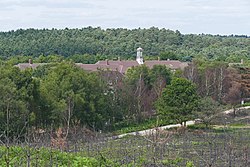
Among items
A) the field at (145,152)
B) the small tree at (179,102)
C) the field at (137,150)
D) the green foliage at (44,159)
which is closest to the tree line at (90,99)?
the small tree at (179,102)

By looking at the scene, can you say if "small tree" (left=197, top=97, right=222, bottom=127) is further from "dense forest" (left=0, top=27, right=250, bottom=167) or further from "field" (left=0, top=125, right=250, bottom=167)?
"field" (left=0, top=125, right=250, bottom=167)

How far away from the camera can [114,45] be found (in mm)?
80938

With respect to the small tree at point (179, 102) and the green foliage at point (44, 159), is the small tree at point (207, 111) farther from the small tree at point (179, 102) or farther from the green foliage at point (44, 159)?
the green foliage at point (44, 159)

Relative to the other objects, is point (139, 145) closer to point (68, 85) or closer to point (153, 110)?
point (68, 85)

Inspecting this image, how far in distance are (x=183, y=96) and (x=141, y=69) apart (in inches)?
416

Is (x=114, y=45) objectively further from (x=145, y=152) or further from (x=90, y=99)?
(x=145, y=152)

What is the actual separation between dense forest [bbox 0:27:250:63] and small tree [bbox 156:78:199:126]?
34.4 metres

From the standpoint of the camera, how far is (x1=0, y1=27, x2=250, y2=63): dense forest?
2931 inches

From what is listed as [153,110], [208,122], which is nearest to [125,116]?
[153,110]

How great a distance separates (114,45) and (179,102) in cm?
5110

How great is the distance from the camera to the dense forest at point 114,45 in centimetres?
7444

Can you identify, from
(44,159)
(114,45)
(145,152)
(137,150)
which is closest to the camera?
(44,159)

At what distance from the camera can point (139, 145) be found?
23.0 meters

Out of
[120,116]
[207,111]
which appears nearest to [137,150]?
[207,111]
